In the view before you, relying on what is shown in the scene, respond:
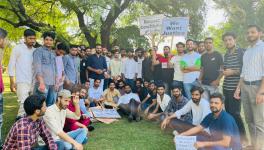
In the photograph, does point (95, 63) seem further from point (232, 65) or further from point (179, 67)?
point (232, 65)

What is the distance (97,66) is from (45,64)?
2.93 m

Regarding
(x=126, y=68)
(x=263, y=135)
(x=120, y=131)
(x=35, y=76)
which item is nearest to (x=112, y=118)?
(x=120, y=131)

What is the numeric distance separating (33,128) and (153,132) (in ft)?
10.8

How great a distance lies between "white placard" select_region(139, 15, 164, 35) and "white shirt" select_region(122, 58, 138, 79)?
0.93 m

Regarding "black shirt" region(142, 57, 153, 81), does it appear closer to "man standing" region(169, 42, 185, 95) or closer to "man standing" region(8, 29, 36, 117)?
"man standing" region(169, 42, 185, 95)

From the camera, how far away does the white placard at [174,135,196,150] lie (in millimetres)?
4668

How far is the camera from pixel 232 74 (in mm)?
5633

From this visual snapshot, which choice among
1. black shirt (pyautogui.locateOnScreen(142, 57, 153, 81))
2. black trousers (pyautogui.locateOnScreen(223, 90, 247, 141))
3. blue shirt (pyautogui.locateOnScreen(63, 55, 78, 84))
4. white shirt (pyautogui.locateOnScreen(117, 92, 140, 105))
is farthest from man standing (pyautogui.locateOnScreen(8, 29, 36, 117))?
black shirt (pyautogui.locateOnScreen(142, 57, 153, 81))

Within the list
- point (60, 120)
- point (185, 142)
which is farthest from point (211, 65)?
point (60, 120)

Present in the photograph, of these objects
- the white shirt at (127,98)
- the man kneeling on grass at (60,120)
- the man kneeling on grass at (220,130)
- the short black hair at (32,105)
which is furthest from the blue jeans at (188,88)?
the short black hair at (32,105)

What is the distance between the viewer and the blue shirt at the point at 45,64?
547cm

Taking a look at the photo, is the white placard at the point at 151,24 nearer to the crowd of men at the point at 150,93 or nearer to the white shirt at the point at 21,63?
the crowd of men at the point at 150,93

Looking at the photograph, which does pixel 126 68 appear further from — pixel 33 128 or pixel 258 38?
pixel 33 128

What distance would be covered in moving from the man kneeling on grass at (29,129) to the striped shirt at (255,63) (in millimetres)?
3050
